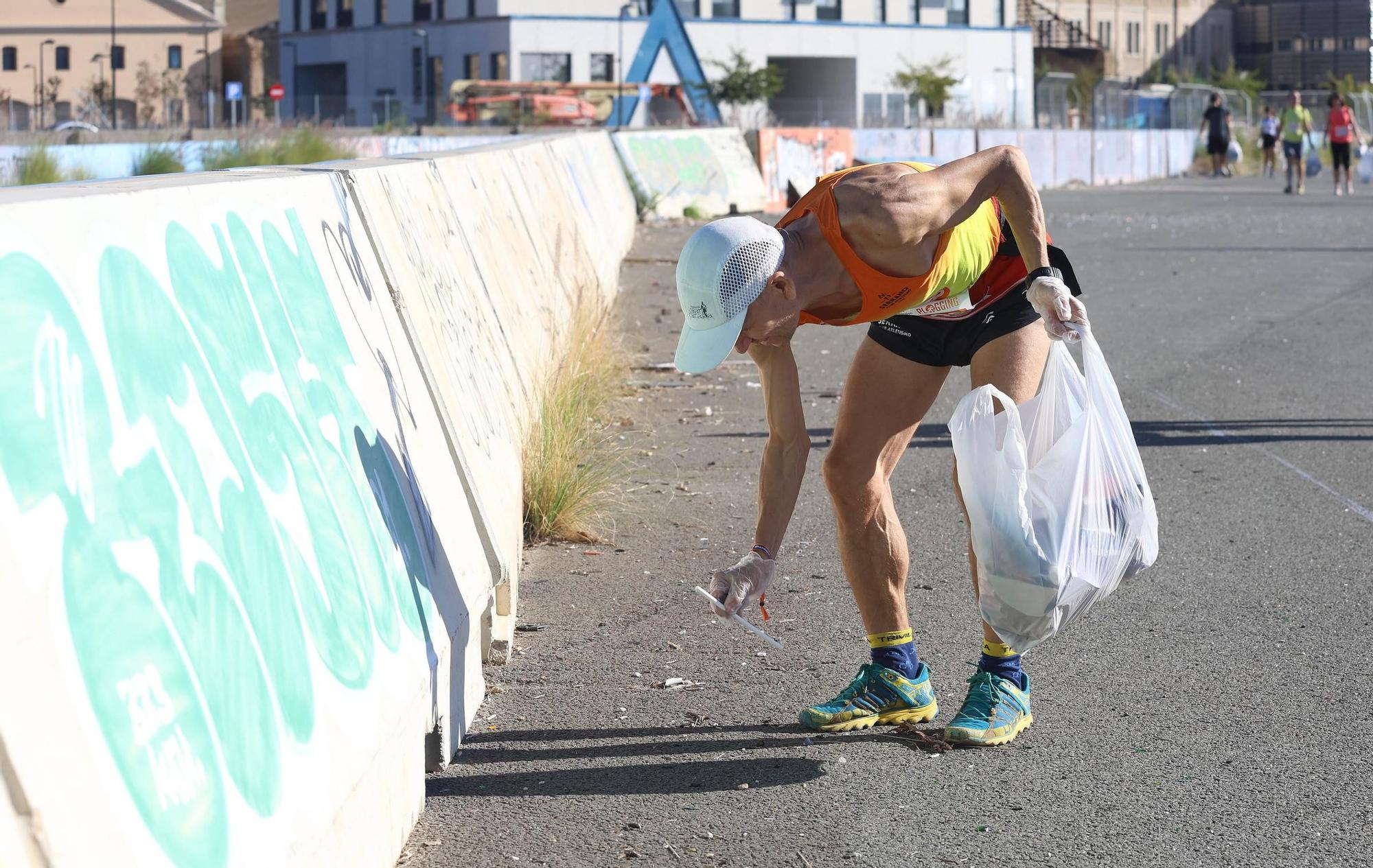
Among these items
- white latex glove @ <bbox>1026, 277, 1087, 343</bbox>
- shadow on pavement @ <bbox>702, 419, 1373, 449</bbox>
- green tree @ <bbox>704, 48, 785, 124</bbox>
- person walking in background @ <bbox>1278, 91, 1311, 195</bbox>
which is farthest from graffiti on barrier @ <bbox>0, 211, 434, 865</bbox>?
green tree @ <bbox>704, 48, 785, 124</bbox>

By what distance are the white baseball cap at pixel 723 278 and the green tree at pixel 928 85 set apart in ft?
218

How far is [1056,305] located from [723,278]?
0.88m

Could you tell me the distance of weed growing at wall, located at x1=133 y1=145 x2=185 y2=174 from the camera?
23000 mm

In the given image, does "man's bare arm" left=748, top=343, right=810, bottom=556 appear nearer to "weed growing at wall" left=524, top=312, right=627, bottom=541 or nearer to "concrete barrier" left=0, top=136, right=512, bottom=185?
"weed growing at wall" left=524, top=312, right=627, bottom=541

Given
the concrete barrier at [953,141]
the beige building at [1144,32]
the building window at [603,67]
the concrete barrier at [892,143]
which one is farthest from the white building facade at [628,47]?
the concrete barrier at [892,143]

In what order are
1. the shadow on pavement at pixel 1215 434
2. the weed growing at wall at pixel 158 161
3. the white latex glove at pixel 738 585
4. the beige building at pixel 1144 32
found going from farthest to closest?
the beige building at pixel 1144 32 < the weed growing at wall at pixel 158 161 < the shadow on pavement at pixel 1215 434 < the white latex glove at pixel 738 585

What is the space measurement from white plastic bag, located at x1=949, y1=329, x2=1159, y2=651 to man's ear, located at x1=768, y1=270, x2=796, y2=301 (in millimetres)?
586

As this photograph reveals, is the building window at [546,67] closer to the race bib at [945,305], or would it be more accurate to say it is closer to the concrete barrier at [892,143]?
→ the concrete barrier at [892,143]

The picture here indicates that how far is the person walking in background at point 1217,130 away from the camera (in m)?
41.5

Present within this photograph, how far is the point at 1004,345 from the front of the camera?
445cm

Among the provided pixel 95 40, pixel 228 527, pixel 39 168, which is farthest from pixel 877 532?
pixel 95 40

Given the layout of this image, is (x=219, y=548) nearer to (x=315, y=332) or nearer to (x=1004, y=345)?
(x=315, y=332)

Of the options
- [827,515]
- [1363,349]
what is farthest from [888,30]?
[827,515]

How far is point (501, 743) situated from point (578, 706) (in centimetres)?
36
